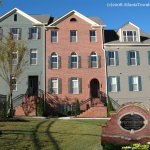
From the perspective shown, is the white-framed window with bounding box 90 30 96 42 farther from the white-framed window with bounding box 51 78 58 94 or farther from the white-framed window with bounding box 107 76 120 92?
the white-framed window with bounding box 51 78 58 94

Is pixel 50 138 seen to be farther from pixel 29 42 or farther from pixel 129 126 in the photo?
pixel 29 42

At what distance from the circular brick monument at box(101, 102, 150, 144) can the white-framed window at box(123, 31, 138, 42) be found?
19.1m

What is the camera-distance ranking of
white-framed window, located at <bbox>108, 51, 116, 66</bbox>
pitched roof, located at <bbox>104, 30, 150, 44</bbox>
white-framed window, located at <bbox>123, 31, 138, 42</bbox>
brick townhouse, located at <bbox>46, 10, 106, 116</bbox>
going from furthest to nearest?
white-framed window, located at <bbox>123, 31, 138, 42</bbox> → pitched roof, located at <bbox>104, 30, 150, 44</bbox> → white-framed window, located at <bbox>108, 51, 116, 66</bbox> → brick townhouse, located at <bbox>46, 10, 106, 116</bbox>

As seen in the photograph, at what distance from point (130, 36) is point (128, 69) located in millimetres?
4528

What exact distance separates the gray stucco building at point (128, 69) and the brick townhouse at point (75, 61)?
111 cm

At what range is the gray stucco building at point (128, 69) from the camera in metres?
26.1

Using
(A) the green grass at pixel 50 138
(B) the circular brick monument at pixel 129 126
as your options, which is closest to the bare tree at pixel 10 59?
(A) the green grass at pixel 50 138

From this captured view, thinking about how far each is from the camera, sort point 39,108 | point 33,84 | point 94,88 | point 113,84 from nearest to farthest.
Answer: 1. point 39,108
2. point 113,84
3. point 94,88
4. point 33,84

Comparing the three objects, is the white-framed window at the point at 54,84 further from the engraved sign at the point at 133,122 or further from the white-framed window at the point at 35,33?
the engraved sign at the point at 133,122

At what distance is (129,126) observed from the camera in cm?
1009

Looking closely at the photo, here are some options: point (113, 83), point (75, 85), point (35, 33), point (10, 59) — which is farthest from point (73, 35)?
point (10, 59)

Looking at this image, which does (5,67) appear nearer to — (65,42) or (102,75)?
(65,42)

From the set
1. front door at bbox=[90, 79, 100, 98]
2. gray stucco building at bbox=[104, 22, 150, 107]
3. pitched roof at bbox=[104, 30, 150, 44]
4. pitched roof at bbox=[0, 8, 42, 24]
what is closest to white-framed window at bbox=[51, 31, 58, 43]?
pitched roof at bbox=[0, 8, 42, 24]

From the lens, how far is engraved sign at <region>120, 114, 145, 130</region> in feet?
33.0
